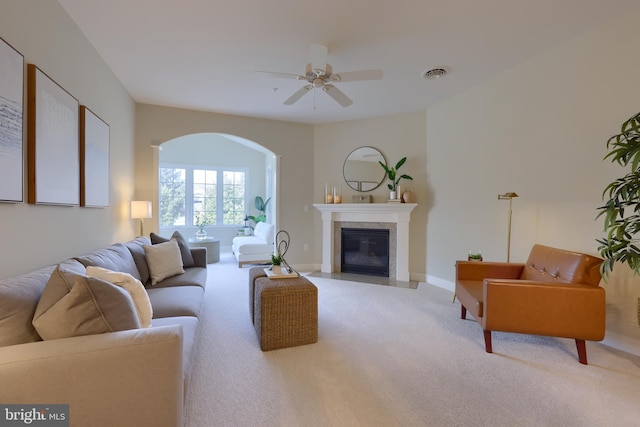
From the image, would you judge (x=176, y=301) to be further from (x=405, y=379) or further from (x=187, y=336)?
(x=405, y=379)

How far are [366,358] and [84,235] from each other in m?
2.67

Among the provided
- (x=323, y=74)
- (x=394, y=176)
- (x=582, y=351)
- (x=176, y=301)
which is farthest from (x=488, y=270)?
(x=176, y=301)

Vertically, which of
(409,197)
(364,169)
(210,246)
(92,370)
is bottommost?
(210,246)

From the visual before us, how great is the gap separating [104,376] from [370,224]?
162 inches

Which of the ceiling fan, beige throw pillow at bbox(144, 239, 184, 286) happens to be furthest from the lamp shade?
the ceiling fan

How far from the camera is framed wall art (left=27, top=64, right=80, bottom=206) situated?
1720 mm

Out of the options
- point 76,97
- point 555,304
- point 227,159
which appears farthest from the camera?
point 227,159

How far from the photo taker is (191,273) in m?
2.99

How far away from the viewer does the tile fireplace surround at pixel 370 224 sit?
4504 millimetres

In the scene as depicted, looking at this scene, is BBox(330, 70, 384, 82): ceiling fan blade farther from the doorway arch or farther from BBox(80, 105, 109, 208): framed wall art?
the doorway arch

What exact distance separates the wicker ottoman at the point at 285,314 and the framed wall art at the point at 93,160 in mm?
1763

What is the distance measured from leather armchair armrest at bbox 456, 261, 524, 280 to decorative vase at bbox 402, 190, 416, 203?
163cm

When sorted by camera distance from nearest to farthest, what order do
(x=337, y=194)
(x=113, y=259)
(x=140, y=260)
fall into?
(x=113, y=259), (x=140, y=260), (x=337, y=194)

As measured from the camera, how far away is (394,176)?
4.45 meters
